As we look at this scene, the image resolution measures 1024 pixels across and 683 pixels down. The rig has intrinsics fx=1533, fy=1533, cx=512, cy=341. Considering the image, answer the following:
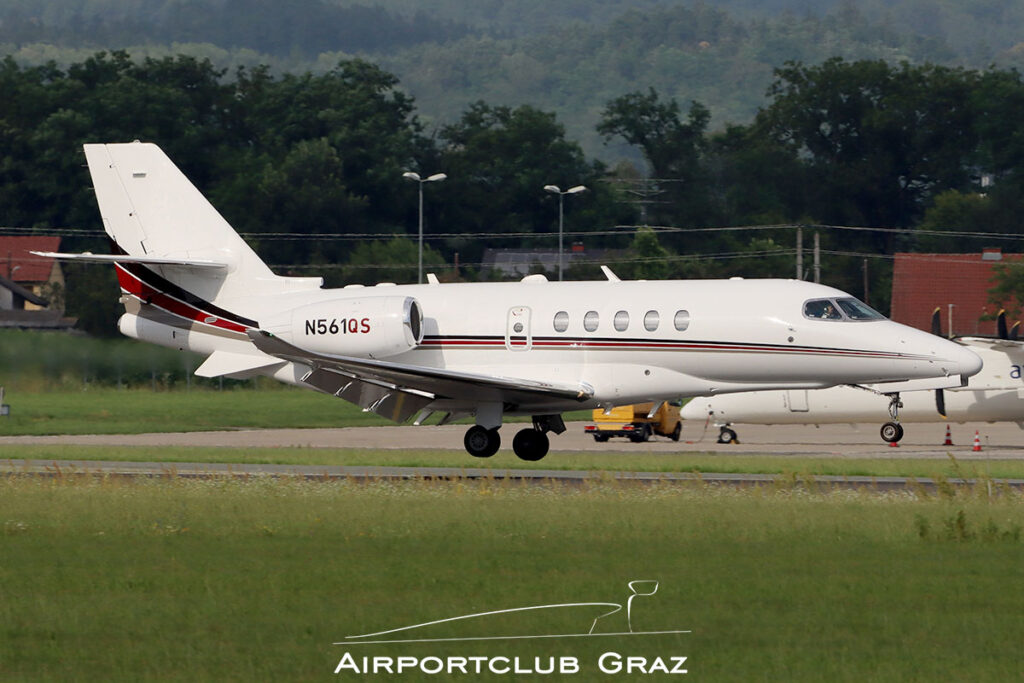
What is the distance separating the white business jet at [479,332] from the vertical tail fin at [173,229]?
3cm

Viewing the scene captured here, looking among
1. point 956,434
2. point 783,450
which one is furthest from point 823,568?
point 956,434

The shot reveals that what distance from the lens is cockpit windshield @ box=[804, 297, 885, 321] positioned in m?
27.6

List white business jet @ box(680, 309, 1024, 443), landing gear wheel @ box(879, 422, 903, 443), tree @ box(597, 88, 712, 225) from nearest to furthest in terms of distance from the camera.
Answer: landing gear wheel @ box(879, 422, 903, 443) < white business jet @ box(680, 309, 1024, 443) < tree @ box(597, 88, 712, 225)

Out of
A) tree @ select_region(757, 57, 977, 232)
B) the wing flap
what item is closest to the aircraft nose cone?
the wing flap

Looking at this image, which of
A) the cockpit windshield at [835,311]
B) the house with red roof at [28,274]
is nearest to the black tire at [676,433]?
the cockpit windshield at [835,311]

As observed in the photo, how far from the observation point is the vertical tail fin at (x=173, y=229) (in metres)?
30.9

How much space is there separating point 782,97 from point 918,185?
11035 mm

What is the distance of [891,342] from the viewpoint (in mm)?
27250

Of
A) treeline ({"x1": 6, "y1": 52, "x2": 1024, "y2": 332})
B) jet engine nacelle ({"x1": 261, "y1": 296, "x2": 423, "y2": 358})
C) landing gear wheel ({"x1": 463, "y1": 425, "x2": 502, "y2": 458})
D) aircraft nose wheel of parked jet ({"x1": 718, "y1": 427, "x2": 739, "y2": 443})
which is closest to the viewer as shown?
jet engine nacelle ({"x1": 261, "y1": 296, "x2": 423, "y2": 358})

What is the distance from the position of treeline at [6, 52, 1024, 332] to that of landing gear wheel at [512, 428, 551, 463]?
61.2 m

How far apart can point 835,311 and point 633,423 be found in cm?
1628

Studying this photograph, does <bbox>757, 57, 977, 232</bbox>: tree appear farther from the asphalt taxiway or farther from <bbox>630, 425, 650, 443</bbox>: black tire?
<bbox>630, 425, 650, 443</bbox>: black tire

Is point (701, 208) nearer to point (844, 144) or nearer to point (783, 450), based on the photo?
point (844, 144)

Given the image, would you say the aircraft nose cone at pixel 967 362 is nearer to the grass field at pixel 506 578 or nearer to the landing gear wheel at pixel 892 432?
the grass field at pixel 506 578
